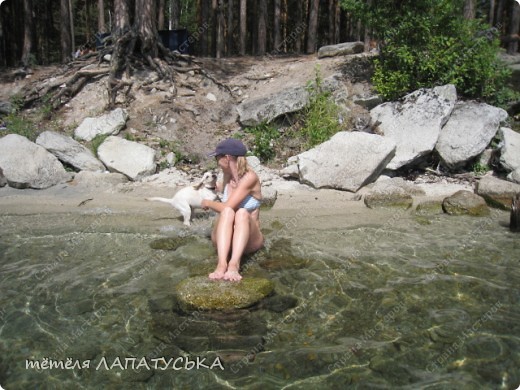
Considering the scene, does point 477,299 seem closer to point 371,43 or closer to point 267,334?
point 267,334

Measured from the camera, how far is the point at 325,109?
9.79m

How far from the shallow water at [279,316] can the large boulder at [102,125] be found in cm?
429

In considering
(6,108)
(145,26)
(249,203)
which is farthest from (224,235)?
(145,26)

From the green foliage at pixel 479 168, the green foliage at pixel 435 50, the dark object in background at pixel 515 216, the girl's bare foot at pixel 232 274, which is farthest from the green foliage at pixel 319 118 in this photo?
the girl's bare foot at pixel 232 274

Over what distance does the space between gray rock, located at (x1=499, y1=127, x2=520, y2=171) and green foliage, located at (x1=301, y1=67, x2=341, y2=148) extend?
11.0ft

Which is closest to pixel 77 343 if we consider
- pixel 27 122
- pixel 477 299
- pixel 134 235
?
pixel 134 235

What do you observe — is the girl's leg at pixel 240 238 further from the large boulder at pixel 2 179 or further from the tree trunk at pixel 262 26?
the tree trunk at pixel 262 26

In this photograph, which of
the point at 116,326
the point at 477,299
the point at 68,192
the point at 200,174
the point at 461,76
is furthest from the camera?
the point at 461,76

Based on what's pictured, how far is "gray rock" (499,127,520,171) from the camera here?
8.18 meters

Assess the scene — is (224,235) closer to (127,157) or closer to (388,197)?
(388,197)

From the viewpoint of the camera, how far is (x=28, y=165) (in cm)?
798

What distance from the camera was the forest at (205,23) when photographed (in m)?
12.5

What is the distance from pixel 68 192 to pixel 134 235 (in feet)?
8.35

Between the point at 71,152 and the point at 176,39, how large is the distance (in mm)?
7323
